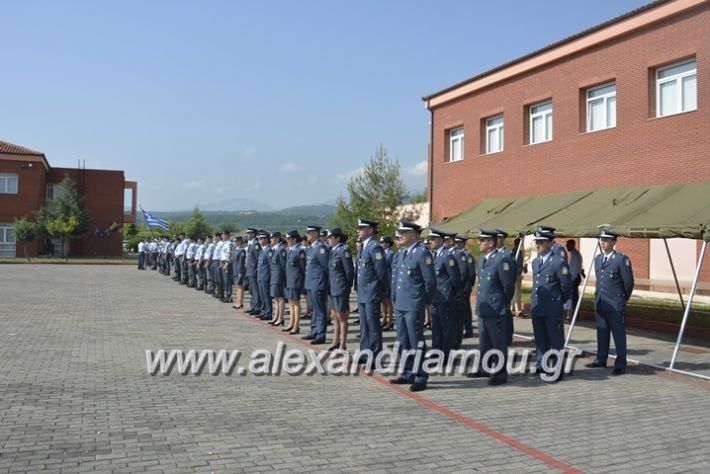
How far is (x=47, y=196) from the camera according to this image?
4997 cm

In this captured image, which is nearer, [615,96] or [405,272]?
[405,272]

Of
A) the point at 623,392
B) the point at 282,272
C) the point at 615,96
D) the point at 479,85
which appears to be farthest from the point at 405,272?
the point at 479,85

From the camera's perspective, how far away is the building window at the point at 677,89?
53.5 ft

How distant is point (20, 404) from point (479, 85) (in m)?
20.3

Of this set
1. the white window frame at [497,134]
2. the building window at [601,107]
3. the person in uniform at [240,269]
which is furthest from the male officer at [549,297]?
the white window frame at [497,134]

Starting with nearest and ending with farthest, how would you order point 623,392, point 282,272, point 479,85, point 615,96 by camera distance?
1. point 623,392
2. point 282,272
3. point 615,96
4. point 479,85

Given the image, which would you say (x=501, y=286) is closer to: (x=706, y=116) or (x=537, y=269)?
(x=537, y=269)

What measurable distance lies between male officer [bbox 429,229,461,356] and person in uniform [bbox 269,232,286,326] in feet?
12.2

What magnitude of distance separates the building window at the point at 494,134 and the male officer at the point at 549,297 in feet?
49.4

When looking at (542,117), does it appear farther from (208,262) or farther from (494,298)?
(494,298)

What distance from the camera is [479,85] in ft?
77.5

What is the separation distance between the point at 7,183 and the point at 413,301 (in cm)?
4563

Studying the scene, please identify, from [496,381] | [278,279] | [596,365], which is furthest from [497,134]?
[496,381]

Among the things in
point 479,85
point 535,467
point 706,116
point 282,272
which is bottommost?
point 535,467
